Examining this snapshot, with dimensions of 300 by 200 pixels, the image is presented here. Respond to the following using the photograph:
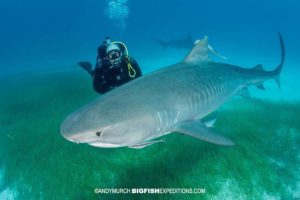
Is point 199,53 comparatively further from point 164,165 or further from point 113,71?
point 164,165

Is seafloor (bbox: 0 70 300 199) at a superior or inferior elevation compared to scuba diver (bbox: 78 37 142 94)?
inferior

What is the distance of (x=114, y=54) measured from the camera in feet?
17.4

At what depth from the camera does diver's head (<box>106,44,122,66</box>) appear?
5.21 m

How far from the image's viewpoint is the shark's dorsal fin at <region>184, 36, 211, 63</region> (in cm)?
472

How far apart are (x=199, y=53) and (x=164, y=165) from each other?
7.56ft

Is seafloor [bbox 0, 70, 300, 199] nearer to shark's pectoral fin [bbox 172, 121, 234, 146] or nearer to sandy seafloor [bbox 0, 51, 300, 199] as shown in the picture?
sandy seafloor [bbox 0, 51, 300, 199]

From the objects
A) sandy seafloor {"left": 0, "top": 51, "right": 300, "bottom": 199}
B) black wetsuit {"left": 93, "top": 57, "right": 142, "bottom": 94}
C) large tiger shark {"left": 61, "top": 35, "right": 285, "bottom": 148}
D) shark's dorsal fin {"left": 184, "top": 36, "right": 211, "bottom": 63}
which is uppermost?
shark's dorsal fin {"left": 184, "top": 36, "right": 211, "bottom": 63}

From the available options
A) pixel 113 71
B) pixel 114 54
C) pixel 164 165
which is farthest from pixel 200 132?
pixel 113 71

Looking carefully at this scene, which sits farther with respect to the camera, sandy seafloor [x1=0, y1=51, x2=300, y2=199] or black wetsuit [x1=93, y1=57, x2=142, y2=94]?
black wetsuit [x1=93, y1=57, x2=142, y2=94]

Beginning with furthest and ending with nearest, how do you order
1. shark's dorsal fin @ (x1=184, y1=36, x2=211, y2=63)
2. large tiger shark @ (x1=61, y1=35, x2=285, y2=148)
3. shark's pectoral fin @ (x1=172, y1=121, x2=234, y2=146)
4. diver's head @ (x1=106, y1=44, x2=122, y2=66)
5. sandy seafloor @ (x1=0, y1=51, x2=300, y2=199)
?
diver's head @ (x1=106, y1=44, x2=122, y2=66) → sandy seafloor @ (x1=0, y1=51, x2=300, y2=199) → shark's dorsal fin @ (x1=184, y1=36, x2=211, y2=63) → shark's pectoral fin @ (x1=172, y1=121, x2=234, y2=146) → large tiger shark @ (x1=61, y1=35, x2=285, y2=148)

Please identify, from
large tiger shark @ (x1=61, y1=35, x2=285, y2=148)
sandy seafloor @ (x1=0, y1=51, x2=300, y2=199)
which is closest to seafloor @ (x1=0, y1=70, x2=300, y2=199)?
sandy seafloor @ (x1=0, y1=51, x2=300, y2=199)

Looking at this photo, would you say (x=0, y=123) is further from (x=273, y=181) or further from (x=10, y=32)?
(x=10, y=32)

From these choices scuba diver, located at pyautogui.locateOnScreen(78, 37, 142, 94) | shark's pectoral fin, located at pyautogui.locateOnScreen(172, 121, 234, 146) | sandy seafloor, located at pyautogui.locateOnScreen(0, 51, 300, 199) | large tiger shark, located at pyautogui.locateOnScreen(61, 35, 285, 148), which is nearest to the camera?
large tiger shark, located at pyautogui.locateOnScreen(61, 35, 285, 148)

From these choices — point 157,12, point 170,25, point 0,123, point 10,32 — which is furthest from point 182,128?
point 10,32
